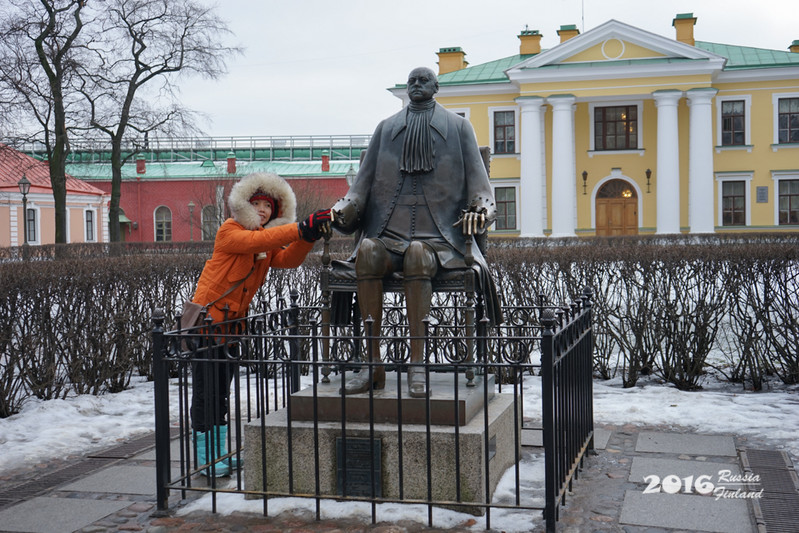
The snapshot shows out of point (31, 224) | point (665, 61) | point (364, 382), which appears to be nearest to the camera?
point (364, 382)

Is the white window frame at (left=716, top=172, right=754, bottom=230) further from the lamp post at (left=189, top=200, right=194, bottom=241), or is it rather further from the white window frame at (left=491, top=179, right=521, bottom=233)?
the lamp post at (left=189, top=200, right=194, bottom=241)

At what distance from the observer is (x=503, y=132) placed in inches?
1454

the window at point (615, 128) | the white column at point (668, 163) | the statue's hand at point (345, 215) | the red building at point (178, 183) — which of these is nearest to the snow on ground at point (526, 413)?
the statue's hand at point (345, 215)

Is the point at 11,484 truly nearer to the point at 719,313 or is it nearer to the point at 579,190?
the point at 719,313

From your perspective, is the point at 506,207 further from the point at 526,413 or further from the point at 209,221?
the point at 526,413

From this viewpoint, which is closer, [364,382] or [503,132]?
[364,382]

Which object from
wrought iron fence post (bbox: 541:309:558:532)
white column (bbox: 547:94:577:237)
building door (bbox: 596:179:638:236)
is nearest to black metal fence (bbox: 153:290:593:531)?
wrought iron fence post (bbox: 541:309:558:532)

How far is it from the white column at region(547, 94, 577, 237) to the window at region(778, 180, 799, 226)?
858cm

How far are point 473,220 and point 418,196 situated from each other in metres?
0.52

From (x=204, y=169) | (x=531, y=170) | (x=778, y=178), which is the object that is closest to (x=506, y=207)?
(x=531, y=170)

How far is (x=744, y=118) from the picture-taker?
3506 cm

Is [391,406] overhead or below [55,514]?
overhead

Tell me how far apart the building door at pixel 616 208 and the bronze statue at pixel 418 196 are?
31.2 meters

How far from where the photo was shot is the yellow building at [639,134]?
33.9m
